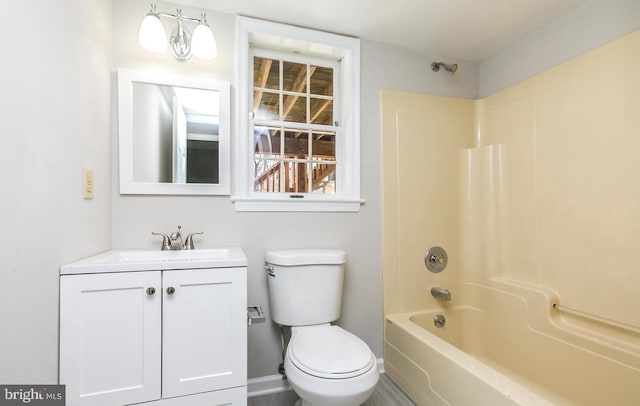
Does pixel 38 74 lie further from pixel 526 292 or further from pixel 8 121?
pixel 526 292

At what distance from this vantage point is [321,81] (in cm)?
209

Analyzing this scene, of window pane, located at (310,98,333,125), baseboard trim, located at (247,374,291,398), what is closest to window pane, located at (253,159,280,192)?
window pane, located at (310,98,333,125)

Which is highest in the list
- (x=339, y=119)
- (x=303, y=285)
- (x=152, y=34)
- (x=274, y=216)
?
(x=152, y=34)

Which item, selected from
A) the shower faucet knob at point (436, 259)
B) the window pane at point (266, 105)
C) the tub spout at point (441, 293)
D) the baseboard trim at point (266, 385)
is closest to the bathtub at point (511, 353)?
the tub spout at point (441, 293)

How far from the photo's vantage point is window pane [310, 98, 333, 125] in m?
2.05

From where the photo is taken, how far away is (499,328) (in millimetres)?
1961

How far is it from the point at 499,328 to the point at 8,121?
253 cm

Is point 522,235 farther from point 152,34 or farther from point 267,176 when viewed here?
point 152,34

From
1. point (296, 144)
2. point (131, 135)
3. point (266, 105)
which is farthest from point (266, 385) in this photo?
point (266, 105)

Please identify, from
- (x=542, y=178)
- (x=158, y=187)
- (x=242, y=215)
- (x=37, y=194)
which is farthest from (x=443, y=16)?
(x=37, y=194)

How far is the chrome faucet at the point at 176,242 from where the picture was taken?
159 centimetres

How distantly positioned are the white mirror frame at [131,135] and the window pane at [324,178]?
0.58 metres

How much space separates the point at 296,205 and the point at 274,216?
15cm

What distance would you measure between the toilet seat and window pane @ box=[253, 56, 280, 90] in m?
1.49
